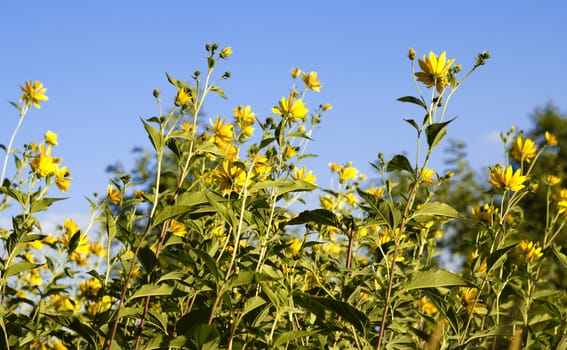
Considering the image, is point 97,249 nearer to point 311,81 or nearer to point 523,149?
point 311,81

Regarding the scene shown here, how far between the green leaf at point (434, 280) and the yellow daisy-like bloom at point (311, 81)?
7.06 ft

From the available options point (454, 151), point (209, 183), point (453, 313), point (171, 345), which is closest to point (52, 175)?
point (209, 183)

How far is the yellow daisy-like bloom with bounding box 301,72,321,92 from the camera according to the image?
4473 millimetres

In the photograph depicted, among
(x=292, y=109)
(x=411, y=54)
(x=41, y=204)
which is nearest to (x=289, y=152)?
(x=292, y=109)

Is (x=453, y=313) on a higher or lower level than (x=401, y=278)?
lower

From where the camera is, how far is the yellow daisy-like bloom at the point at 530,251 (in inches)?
168

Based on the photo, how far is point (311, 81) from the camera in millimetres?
4488

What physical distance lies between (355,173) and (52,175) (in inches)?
83.4

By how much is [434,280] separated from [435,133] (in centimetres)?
60

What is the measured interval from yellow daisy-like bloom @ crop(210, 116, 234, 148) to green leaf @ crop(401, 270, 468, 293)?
62.4 inches

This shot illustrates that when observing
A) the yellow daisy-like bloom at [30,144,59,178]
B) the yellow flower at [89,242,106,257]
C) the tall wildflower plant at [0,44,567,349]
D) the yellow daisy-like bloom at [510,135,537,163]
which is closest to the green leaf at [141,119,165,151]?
the tall wildflower plant at [0,44,567,349]

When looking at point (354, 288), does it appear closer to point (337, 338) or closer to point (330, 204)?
point (337, 338)

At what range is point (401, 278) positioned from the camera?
10.5ft

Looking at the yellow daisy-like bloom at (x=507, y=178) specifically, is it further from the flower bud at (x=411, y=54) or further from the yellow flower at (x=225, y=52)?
the yellow flower at (x=225, y=52)
